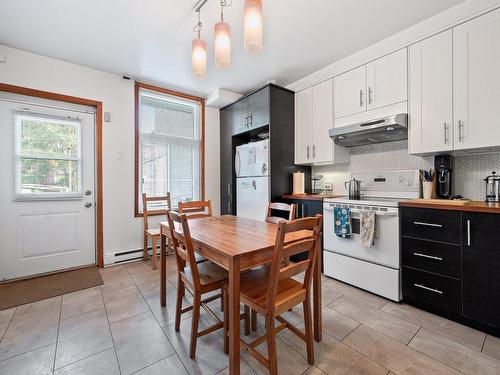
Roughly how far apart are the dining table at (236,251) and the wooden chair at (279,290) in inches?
3.7

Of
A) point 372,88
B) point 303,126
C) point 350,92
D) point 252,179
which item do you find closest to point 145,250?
point 252,179

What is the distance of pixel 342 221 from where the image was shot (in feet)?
7.99

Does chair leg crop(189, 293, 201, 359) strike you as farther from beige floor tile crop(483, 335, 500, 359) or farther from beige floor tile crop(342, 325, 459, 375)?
beige floor tile crop(483, 335, 500, 359)

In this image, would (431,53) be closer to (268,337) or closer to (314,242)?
(314,242)

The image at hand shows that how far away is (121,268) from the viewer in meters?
3.04

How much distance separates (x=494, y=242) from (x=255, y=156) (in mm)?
2542

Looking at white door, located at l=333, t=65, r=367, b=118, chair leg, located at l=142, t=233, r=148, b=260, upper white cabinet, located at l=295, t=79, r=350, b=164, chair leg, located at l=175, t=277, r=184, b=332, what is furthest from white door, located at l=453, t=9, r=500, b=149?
chair leg, located at l=142, t=233, r=148, b=260

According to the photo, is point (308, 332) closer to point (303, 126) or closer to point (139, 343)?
point (139, 343)

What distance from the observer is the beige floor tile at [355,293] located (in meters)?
2.14

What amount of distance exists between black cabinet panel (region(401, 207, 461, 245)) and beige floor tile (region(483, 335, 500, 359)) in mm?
657

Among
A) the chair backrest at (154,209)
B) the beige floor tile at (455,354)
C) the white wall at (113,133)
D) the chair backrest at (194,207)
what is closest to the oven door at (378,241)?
the beige floor tile at (455,354)

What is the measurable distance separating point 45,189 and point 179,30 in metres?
2.45

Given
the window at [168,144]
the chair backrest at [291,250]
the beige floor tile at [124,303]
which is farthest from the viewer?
the window at [168,144]

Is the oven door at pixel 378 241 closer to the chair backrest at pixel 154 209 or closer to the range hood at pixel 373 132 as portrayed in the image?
the range hood at pixel 373 132
